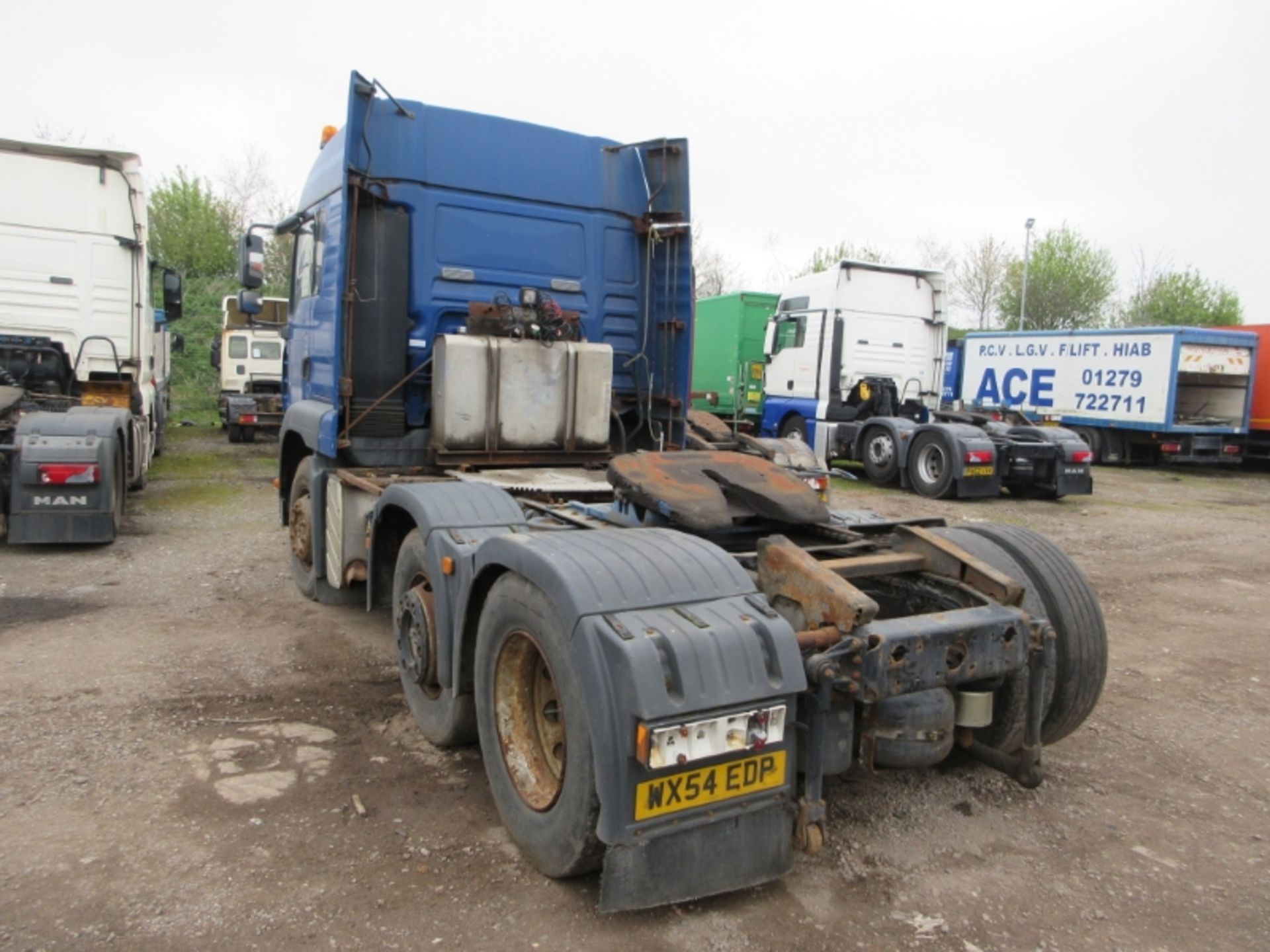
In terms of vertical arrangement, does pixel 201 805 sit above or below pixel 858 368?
below

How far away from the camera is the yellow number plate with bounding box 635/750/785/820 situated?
2.54m

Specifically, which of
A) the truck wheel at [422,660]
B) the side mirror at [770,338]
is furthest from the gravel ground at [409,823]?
the side mirror at [770,338]

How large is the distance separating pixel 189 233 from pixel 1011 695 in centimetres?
3220

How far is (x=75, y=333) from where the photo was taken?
375 inches

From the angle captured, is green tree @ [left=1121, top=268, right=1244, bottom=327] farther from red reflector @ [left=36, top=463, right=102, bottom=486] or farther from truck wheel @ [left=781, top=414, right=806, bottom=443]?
red reflector @ [left=36, top=463, right=102, bottom=486]

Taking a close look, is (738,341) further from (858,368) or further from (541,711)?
(541,711)

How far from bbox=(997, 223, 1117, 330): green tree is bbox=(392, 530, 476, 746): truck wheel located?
42.2m

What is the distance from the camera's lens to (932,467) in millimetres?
13586

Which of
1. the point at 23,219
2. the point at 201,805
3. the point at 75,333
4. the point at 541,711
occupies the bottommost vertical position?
the point at 201,805

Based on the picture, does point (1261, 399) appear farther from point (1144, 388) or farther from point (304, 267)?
point (304, 267)

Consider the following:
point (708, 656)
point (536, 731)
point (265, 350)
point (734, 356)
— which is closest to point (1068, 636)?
point (708, 656)

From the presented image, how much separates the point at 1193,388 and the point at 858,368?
9326 mm

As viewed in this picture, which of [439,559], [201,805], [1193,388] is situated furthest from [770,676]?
[1193,388]

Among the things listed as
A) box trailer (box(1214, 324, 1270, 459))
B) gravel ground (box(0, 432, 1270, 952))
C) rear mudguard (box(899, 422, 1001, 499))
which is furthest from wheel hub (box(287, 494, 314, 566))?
box trailer (box(1214, 324, 1270, 459))
